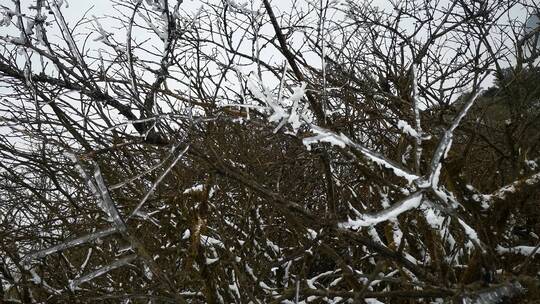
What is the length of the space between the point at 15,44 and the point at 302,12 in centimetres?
286

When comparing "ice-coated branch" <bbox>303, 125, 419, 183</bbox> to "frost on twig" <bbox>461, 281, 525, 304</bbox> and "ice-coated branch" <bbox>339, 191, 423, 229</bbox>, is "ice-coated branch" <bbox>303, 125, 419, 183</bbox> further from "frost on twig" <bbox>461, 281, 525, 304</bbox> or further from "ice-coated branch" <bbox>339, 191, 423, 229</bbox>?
"frost on twig" <bbox>461, 281, 525, 304</bbox>

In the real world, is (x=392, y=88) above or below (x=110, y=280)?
above

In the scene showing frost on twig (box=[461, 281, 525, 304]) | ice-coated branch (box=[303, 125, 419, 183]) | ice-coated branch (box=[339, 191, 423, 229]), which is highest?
ice-coated branch (box=[303, 125, 419, 183])

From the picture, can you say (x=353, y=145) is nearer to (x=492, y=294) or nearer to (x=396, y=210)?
(x=396, y=210)

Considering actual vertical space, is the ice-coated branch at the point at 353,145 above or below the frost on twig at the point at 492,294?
above

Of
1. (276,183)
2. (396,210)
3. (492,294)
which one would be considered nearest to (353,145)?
(396,210)

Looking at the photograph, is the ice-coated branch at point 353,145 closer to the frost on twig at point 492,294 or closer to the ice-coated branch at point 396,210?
the ice-coated branch at point 396,210

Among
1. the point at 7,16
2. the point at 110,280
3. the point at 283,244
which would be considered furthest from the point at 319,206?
the point at 7,16

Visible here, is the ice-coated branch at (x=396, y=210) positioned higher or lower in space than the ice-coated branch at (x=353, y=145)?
lower

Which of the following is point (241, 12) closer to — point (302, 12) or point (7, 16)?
point (302, 12)

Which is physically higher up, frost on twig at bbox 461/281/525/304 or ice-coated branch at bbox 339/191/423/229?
ice-coated branch at bbox 339/191/423/229

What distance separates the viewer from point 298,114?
1.21m

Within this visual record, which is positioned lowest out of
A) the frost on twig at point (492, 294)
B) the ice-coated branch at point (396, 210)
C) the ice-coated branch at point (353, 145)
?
the frost on twig at point (492, 294)

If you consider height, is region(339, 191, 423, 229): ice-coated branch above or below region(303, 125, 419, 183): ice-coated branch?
below
